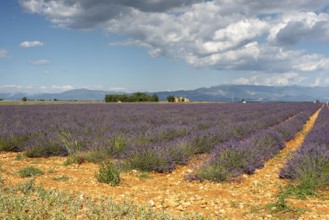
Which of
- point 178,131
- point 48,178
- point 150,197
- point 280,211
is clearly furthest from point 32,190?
point 178,131

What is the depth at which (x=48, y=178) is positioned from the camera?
5.70 meters

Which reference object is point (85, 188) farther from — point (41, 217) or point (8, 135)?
point (8, 135)

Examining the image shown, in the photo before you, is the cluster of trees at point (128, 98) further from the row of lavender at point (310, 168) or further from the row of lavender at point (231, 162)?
the row of lavender at point (310, 168)

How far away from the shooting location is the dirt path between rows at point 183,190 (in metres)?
4.03

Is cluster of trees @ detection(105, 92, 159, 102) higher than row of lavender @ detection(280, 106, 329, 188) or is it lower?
higher

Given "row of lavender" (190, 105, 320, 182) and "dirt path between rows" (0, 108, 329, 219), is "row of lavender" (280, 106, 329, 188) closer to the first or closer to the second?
"dirt path between rows" (0, 108, 329, 219)

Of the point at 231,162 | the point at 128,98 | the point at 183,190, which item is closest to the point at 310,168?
the point at 231,162

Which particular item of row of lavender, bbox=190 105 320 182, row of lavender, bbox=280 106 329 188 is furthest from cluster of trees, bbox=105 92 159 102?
row of lavender, bbox=280 106 329 188

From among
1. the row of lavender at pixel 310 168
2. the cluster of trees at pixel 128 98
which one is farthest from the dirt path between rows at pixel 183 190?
the cluster of trees at pixel 128 98

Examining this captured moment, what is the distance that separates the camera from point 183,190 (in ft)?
16.8

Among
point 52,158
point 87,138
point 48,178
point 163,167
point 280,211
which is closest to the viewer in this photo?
point 280,211

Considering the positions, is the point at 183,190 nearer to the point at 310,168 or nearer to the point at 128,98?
the point at 310,168

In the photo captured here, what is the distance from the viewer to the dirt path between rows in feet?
13.2

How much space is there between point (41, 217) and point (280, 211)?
282 cm
